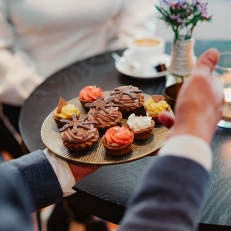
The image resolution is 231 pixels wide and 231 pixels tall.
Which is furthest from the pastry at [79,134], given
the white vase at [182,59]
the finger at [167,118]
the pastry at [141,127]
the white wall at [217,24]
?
the white wall at [217,24]

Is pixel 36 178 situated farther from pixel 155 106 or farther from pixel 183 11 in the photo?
pixel 183 11

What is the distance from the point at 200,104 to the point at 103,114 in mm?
440

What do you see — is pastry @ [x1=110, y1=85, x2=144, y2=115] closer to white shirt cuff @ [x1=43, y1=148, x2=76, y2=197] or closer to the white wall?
white shirt cuff @ [x1=43, y1=148, x2=76, y2=197]

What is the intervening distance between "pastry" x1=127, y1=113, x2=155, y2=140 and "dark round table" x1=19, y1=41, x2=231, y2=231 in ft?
0.26

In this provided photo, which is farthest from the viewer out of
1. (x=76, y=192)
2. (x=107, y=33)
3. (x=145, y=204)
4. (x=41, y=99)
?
(x=107, y=33)

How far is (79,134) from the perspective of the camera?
958mm

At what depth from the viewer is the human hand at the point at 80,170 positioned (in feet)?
3.18

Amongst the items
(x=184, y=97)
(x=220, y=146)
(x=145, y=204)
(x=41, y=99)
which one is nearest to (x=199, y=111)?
(x=184, y=97)

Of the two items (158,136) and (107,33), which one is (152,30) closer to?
(107,33)

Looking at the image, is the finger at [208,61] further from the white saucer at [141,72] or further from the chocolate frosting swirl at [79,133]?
the white saucer at [141,72]

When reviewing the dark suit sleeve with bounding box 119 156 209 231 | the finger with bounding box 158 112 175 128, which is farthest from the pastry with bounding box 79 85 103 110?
the dark suit sleeve with bounding box 119 156 209 231

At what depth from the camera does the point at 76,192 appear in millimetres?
947

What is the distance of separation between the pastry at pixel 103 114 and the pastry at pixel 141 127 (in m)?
0.05

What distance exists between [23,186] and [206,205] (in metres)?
0.45
